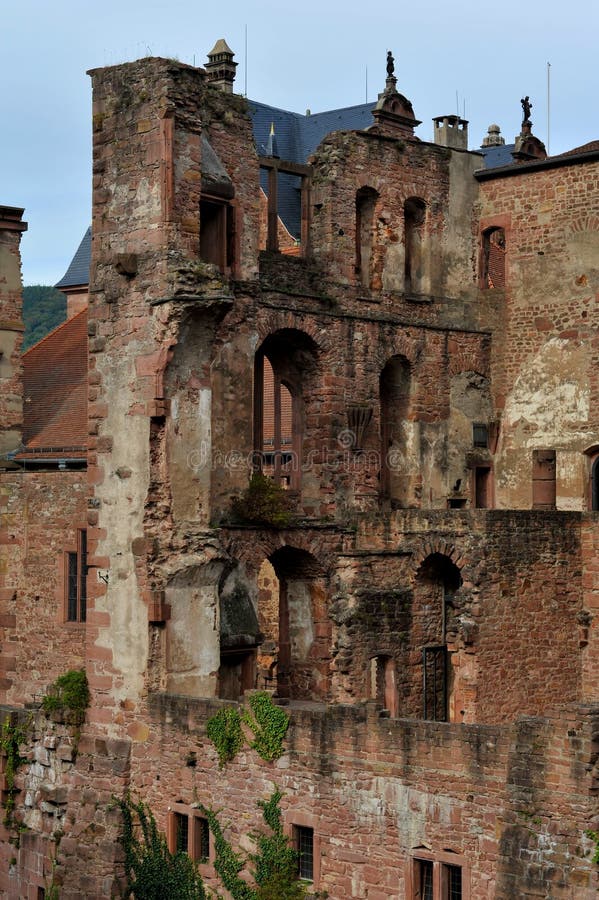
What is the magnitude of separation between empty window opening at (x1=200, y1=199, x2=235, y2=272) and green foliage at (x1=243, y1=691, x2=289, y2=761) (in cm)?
732

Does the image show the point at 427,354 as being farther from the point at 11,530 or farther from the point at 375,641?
the point at 11,530

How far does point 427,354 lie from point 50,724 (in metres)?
9.38

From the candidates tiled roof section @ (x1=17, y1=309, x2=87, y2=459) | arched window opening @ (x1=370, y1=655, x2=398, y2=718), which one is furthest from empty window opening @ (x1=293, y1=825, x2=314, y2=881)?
tiled roof section @ (x1=17, y1=309, x2=87, y2=459)

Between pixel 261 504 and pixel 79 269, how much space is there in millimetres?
15513

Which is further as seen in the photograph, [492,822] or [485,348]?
[485,348]

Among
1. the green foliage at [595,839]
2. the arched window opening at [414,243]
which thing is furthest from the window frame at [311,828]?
the arched window opening at [414,243]

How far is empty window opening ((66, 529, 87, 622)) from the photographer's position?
3036 cm

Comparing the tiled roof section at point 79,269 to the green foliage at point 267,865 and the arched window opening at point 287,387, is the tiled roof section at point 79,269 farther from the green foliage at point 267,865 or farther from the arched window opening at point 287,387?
the green foliage at point 267,865

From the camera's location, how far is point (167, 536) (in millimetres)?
26234

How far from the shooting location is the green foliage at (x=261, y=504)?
1105 inches

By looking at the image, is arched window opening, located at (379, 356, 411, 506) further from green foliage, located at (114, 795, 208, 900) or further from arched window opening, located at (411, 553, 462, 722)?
green foliage, located at (114, 795, 208, 900)

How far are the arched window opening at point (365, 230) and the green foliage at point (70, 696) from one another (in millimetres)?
8608

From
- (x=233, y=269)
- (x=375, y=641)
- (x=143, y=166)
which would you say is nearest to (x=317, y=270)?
(x=233, y=269)

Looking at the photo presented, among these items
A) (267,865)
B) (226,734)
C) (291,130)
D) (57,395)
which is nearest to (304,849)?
(267,865)
